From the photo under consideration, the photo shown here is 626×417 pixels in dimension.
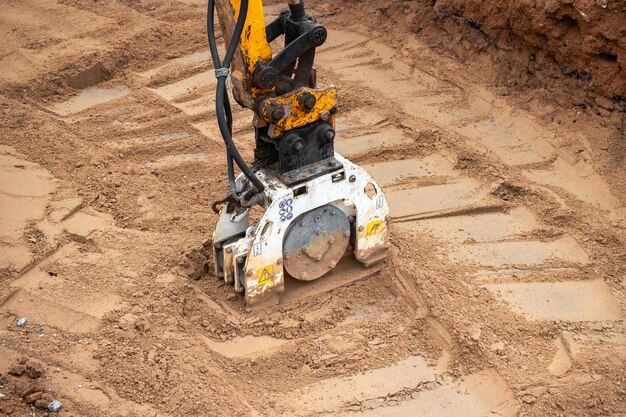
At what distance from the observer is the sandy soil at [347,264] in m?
4.38

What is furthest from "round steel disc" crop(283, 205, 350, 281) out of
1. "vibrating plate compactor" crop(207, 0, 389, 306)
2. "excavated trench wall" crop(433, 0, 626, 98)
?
"excavated trench wall" crop(433, 0, 626, 98)

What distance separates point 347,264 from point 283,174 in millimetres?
853

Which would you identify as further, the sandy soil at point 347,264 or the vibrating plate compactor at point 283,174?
the vibrating plate compactor at point 283,174

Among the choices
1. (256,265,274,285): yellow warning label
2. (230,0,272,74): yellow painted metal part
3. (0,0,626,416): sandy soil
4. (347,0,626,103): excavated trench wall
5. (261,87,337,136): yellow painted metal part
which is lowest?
(0,0,626,416): sandy soil

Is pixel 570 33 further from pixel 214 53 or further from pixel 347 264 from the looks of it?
pixel 214 53

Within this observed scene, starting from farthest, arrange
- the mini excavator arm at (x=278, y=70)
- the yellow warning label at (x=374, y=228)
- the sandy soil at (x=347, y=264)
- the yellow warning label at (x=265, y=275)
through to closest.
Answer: the yellow warning label at (x=374, y=228), the yellow warning label at (x=265, y=275), the mini excavator arm at (x=278, y=70), the sandy soil at (x=347, y=264)

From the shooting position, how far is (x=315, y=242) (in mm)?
4914

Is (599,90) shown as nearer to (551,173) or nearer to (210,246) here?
(551,173)

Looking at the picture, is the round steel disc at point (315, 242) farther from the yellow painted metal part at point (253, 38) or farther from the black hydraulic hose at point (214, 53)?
the yellow painted metal part at point (253, 38)

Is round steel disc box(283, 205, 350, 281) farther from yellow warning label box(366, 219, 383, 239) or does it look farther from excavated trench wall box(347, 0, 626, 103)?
excavated trench wall box(347, 0, 626, 103)

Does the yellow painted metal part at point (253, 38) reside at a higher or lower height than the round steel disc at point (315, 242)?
higher

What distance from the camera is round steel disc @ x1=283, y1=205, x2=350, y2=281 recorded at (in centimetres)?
484

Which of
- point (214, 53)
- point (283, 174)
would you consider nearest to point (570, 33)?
point (283, 174)

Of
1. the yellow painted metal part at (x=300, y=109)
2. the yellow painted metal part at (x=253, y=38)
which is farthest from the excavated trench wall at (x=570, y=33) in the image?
the yellow painted metal part at (x=253, y=38)
